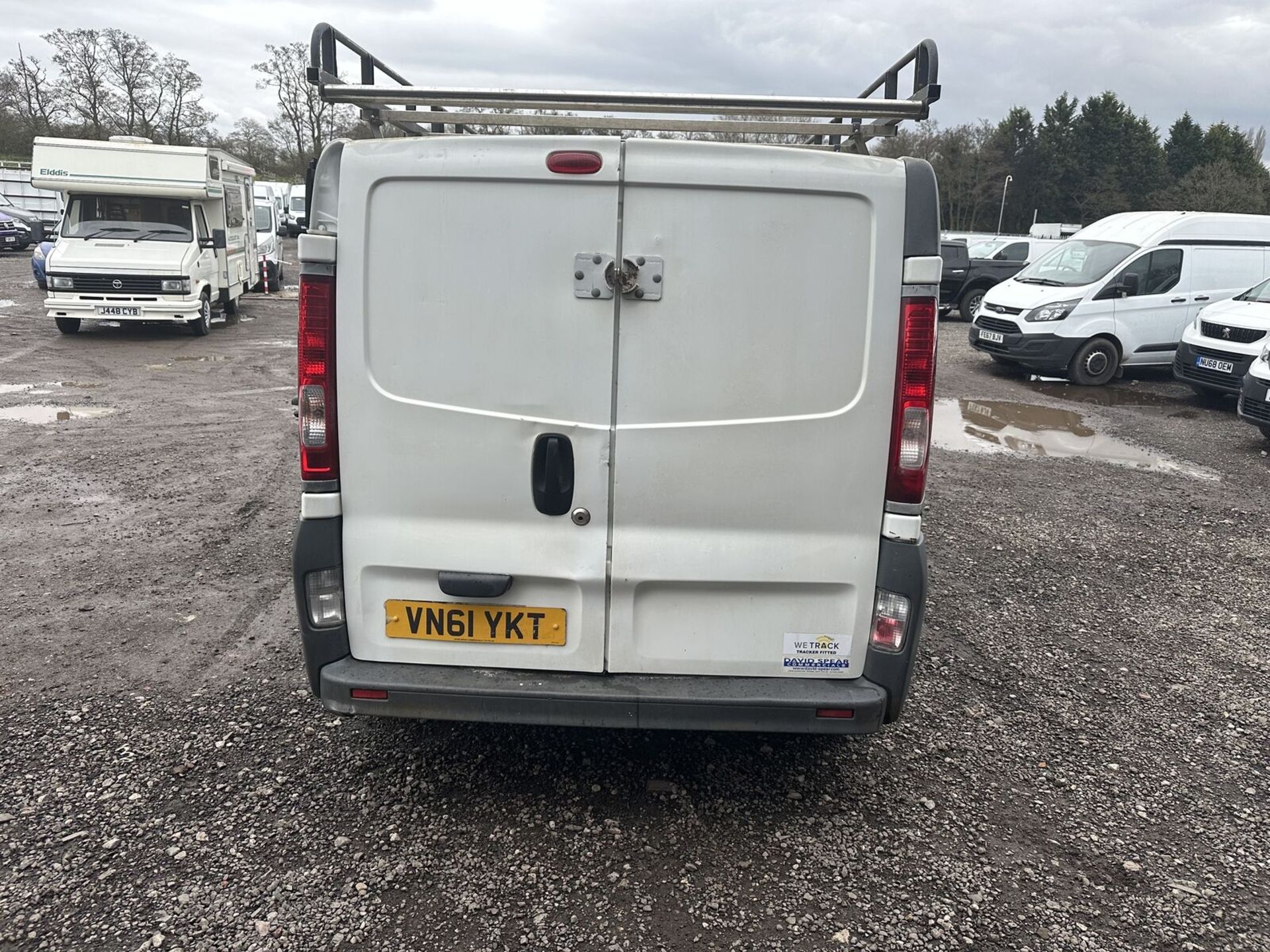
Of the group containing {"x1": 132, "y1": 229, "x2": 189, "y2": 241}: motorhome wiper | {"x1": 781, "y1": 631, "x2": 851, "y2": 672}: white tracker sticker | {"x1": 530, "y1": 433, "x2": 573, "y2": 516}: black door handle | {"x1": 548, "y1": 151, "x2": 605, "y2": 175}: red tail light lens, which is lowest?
{"x1": 781, "y1": 631, "x2": 851, "y2": 672}: white tracker sticker

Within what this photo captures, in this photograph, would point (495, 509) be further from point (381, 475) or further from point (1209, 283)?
Result: point (1209, 283)

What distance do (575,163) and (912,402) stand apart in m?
1.31

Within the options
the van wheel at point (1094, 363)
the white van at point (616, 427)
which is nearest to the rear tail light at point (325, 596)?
the white van at point (616, 427)

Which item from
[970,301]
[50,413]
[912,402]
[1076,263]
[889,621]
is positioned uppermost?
[1076,263]

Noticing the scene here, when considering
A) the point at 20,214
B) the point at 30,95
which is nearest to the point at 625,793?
the point at 20,214

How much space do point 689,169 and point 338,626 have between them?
6.24 ft

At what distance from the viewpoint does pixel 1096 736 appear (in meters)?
4.16

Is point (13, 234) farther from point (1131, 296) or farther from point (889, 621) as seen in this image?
point (889, 621)

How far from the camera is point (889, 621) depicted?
3.27m

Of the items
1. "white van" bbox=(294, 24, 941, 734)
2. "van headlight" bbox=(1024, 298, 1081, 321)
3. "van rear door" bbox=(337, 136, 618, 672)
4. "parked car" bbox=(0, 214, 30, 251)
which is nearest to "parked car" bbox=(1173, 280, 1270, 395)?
"van headlight" bbox=(1024, 298, 1081, 321)

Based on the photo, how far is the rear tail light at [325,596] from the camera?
3.26 meters

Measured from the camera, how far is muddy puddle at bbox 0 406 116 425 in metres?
9.65

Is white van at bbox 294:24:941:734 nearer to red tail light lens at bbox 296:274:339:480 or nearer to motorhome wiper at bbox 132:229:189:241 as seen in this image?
red tail light lens at bbox 296:274:339:480

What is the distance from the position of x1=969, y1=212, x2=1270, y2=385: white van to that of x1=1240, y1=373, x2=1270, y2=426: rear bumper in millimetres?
3942
